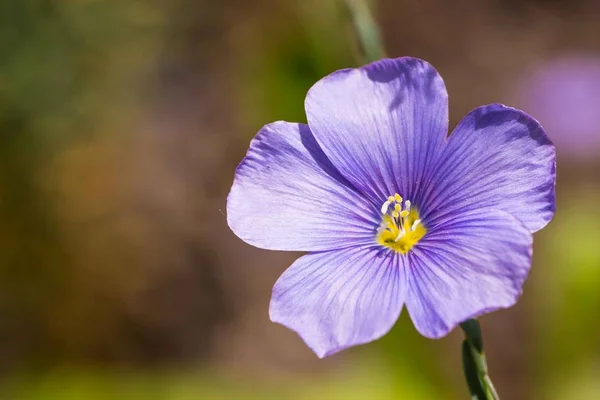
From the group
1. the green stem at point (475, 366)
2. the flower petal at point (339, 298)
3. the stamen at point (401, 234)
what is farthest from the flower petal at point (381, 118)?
the green stem at point (475, 366)

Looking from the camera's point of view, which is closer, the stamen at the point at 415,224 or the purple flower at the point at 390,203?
the purple flower at the point at 390,203

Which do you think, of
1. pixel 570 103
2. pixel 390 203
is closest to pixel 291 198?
pixel 390 203

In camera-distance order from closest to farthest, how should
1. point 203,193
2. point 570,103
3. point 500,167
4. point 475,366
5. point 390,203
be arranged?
point 475,366, point 500,167, point 390,203, point 570,103, point 203,193

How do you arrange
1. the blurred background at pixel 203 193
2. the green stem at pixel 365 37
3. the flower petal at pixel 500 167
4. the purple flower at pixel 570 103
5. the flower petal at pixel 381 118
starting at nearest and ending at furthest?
the flower petal at pixel 500 167, the flower petal at pixel 381 118, the green stem at pixel 365 37, the blurred background at pixel 203 193, the purple flower at pixel 570 103

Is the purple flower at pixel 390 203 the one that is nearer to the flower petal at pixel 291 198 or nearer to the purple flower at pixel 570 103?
the flower petal at pixel 291 198

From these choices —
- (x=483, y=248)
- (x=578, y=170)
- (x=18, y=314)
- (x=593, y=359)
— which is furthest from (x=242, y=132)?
(x=483, y=248)

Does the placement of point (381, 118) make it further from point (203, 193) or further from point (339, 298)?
point (203, 193)

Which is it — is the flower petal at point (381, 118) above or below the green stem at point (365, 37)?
below
